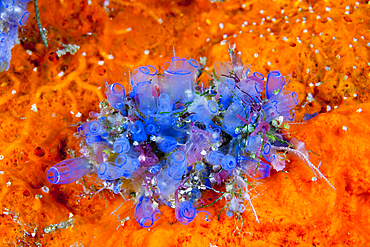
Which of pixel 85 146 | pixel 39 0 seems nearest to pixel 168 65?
pixel 85 146

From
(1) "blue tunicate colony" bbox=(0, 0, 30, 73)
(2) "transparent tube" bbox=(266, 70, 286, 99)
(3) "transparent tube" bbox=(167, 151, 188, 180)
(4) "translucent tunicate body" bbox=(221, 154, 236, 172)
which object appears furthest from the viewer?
(1) "blue tunicate colony" bbox=(0, 0, 30, 73)

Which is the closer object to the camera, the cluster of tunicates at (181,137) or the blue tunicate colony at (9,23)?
the cluster of tunicates at (181,137)

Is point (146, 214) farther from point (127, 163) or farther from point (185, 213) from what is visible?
point (127, 163)

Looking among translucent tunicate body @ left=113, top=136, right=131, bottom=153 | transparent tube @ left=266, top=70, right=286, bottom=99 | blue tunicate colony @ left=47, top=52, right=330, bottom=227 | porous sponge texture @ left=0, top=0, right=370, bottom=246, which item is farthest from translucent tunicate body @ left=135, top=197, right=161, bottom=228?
transparent tube @ left=266, top=70, right=286, bottom=99

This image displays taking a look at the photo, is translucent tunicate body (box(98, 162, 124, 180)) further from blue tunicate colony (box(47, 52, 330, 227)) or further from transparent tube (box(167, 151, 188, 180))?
transparent tube (box(167, 151, 188, 180))

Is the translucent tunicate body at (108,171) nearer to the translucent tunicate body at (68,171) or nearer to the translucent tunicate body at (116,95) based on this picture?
the translucent tunicate body at (68,171)

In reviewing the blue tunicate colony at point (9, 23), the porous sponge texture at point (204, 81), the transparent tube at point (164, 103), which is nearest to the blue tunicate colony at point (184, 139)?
the transparent tube at point (164, 103)

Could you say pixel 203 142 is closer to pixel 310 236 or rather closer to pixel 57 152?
pixel 310 236
